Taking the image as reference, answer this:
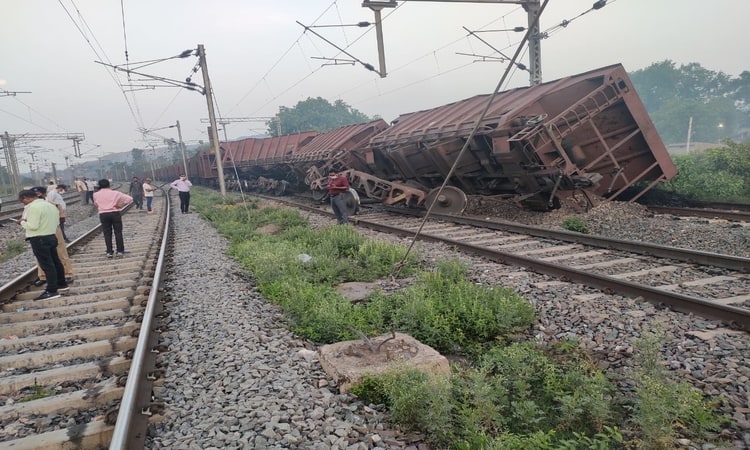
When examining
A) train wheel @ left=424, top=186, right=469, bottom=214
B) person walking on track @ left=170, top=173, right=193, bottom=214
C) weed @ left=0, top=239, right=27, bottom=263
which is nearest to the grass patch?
train wheel @ left=424, top=186, right=469, bottom=214

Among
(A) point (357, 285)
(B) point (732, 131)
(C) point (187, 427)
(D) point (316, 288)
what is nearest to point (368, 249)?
(A) point (357, 285)

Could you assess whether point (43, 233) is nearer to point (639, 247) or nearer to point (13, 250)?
point (13, 250)

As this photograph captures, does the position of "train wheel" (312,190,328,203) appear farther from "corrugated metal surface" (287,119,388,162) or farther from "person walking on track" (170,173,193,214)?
"person walking on track" (170,173,193,214)

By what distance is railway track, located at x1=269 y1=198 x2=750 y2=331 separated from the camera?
14.0 feet

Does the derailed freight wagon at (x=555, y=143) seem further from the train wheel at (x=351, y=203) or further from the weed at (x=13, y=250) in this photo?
the weed at (x=13, y=250)

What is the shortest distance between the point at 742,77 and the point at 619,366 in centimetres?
9194

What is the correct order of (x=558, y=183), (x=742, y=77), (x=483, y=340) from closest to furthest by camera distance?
(x=483, y=340) < (x=558, y=183) < (x=742, y=77)

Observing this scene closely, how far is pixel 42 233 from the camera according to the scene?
591 centimetres

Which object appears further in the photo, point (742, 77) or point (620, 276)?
point (742, 77)

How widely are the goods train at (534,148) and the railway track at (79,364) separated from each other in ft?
15.2

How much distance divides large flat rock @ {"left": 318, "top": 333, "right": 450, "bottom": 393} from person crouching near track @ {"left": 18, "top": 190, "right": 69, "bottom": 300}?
451 centimetres

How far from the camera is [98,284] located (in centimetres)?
652

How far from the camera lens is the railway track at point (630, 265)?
4.28 m

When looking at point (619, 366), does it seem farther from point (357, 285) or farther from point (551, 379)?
point (357, 285)
